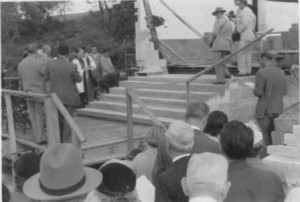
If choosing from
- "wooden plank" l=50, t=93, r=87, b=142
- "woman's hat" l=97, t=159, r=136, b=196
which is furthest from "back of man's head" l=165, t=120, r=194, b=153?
"wooden plank" l=50, t=93, r=87, b=142

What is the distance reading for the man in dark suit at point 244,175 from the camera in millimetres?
2732

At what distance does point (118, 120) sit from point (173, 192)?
19.3ft

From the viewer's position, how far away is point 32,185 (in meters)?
2.36

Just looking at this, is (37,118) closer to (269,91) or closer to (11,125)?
(11,125)

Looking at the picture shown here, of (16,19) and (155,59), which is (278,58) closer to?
(155,59)

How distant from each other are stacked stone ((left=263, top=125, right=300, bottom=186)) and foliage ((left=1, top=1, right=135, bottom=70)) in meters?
19.3

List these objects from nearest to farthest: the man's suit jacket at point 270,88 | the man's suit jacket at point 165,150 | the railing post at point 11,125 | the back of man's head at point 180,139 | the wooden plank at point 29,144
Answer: the back of man's head at point 180,139
the man's suit jacket at point 165,150
the wooden plank at point 29,144
the railing post at point 11,125
the man's suit jacket at point 270,88

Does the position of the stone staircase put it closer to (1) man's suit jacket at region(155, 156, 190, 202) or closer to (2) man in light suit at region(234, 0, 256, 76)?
(2) man in light suit at region(234, 0, 256, 76)

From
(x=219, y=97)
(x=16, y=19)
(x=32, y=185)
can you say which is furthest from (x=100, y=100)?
(x=16, y=19)

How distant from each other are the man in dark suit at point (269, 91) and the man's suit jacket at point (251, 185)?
13.4 ft

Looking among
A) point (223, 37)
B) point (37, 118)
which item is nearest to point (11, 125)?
point (37, 118)

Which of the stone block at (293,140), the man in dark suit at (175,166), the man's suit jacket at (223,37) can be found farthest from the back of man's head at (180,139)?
the man's suit jacket at (223,37)

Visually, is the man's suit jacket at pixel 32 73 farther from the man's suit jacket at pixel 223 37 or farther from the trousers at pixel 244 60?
the trousers at pixel 244 60

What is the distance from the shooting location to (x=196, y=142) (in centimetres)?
379
